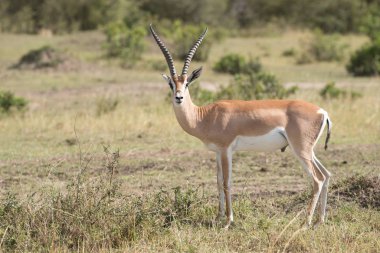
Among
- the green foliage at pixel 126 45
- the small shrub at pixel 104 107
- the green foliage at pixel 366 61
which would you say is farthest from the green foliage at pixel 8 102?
the green foliage at pixel 366 61

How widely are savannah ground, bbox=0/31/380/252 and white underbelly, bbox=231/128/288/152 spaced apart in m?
0.63

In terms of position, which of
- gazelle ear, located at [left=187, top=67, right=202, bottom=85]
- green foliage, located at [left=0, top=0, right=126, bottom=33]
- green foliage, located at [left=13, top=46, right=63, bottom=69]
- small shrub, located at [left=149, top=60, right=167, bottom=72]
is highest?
green foliage, located at [left=0, top=0, right=126, bottom=33]

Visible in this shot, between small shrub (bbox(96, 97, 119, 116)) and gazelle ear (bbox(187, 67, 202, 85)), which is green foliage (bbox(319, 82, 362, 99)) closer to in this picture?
small shrub (bbox(96, 97, 119, 116))

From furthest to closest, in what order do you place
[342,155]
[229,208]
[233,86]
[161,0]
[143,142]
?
[161,0]
[233,86]
[143,142]
[342,155]
[229,208]

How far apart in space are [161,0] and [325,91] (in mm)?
21248

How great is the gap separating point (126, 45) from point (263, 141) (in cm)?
1585

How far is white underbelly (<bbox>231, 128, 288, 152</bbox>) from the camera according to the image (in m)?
6.59

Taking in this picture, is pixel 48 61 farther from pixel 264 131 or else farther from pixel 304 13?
pixel 304 13

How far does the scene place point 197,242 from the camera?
6.07 m

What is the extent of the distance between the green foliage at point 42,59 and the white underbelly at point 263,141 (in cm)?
1400

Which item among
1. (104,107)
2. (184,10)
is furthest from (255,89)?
Answer: (184,10)

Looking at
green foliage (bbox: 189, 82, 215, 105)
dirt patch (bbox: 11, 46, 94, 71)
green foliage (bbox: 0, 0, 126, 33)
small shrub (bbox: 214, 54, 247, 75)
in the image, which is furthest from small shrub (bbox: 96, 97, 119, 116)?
green foliage (bbox: 0, 0, 126, 33)

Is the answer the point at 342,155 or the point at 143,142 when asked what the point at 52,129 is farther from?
the point at 342,155

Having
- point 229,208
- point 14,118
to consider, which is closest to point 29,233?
point 229,208
